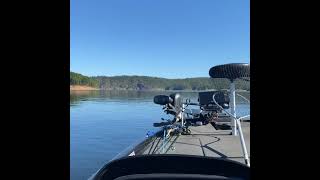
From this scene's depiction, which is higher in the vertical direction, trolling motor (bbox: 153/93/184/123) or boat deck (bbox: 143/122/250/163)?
trolling motor (bbox: 153/93/184/123)

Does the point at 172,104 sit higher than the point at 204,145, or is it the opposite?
the point at 172,104

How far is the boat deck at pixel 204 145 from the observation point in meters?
7.06

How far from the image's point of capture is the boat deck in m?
7.06

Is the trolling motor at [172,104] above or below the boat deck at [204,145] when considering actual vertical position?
above

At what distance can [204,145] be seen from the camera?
7984 mm

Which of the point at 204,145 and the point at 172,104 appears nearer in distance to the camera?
the point at 204,145

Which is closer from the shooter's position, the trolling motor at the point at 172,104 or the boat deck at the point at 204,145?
the boat deck at the point at 204,145

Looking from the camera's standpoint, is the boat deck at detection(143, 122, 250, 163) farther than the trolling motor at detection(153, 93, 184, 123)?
No
